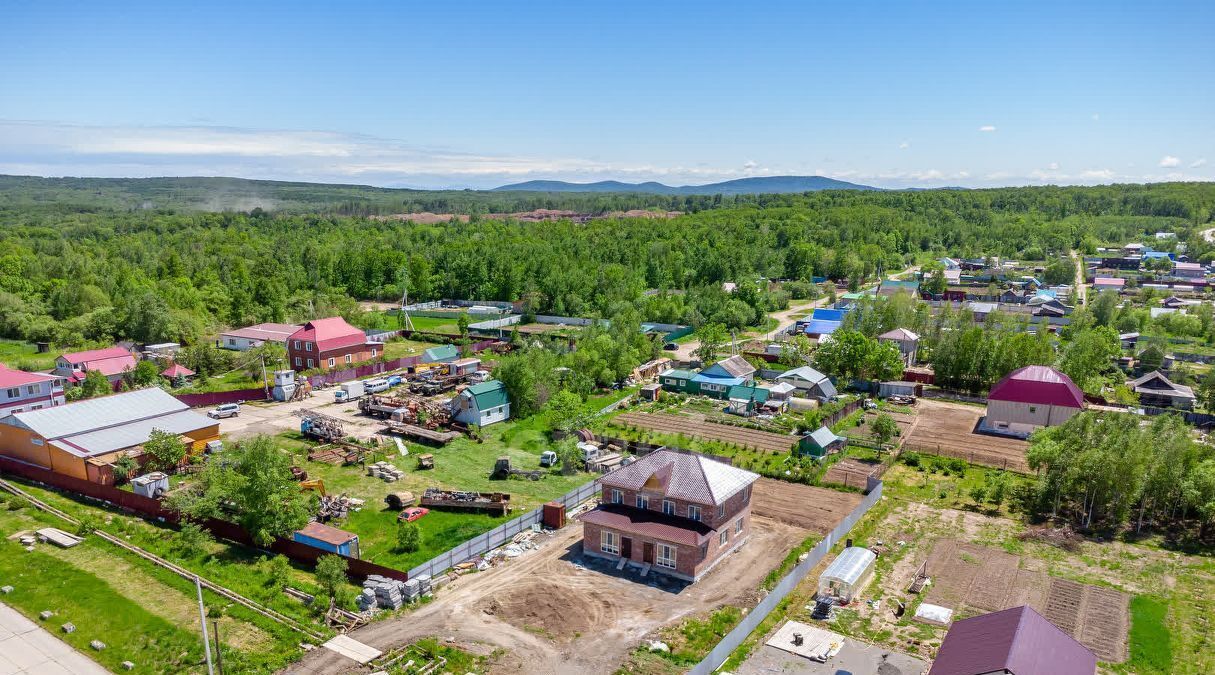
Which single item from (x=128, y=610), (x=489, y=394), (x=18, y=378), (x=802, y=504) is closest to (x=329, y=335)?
(x=18, y=378)

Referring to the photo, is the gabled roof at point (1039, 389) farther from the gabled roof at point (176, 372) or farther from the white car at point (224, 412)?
the gabled roof at point (176, 372)

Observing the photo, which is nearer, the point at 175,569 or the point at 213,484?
the point at 175,569

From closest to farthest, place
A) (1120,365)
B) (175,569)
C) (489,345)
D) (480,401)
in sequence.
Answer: (175,569) < (480,401) < (1120,365) < (489,345)

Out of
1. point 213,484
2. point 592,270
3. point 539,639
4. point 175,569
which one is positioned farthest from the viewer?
point 592,270

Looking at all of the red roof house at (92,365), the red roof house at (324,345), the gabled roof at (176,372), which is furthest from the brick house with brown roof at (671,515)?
the red roof house at (92,365)

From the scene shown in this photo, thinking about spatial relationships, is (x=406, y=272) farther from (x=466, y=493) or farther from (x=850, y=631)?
(x=850, y=631)

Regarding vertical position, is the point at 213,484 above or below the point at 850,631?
above

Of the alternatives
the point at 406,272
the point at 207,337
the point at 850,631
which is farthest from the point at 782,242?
the point at 850,631
